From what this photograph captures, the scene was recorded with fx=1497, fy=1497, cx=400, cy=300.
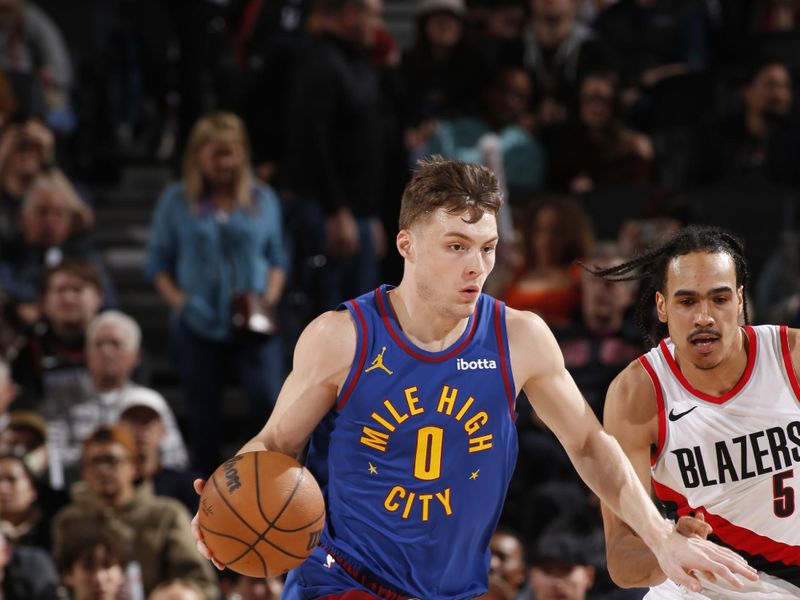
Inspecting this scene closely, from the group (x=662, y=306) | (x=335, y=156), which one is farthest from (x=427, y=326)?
(x=335, y=156)

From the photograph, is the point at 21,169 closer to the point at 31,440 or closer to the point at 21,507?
the point at 31,440

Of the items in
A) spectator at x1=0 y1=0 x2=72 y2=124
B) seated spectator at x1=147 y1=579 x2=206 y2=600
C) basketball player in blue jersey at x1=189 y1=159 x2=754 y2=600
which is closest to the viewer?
basketball player in blue jersey at x1=189 y1=159 x2=754 y2=600

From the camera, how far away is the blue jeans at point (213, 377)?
8.87 m

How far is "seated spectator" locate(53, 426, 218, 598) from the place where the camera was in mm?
7844

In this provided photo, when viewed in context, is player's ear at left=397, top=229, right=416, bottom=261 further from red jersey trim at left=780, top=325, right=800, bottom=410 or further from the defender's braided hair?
red jersey trim at left=780, top=325, right=800, bottom=410

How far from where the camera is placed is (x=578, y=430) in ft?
16.3

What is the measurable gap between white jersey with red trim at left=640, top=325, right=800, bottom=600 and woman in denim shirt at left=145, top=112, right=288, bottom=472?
13.8 feet

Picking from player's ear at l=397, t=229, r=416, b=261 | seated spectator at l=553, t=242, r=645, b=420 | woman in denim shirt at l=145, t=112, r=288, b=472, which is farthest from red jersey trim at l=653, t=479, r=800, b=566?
woman in denim shirt at l=145, t=112, r=288, b=472

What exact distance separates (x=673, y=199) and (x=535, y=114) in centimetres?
→ 180

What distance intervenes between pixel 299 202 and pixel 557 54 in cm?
252

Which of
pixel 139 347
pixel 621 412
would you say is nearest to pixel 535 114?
pixel 139 347

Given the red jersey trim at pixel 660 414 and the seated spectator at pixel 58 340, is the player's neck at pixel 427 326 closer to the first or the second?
the red jersey trim at pixel 660 414

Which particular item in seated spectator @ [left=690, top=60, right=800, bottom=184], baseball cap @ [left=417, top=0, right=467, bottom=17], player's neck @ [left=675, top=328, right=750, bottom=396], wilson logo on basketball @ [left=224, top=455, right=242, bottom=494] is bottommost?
wilson logo on basketball @ [left=224, top=455, right=242, bottom=494]

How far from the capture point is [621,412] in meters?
5.09
